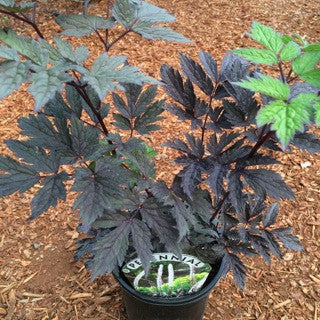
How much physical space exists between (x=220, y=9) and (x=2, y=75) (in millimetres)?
3130

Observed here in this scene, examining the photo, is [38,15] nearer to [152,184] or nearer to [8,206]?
[8,206]

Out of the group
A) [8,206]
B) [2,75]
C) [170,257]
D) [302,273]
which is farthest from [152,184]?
[8,206]

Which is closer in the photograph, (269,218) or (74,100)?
(74,100)

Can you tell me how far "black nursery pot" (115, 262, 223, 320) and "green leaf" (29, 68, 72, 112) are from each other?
84 cm

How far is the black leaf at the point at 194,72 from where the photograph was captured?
1.12 metres

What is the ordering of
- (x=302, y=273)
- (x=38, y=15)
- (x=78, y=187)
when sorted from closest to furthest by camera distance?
(x=78, y=187), (x=302, y=273), (x=38, y=15)

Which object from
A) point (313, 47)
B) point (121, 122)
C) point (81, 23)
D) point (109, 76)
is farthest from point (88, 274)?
point (313, 47)

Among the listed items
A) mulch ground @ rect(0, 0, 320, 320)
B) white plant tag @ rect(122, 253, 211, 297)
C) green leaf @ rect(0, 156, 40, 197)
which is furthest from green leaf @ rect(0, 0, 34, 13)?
mulch ground @ rect(0, 0, 320, 320)

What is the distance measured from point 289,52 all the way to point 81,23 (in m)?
0.50

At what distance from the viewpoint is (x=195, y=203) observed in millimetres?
1173

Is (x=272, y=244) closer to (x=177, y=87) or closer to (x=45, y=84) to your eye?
(x=177, y=87)

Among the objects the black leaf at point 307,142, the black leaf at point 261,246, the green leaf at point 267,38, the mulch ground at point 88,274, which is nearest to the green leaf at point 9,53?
the green leaf at point 267,38

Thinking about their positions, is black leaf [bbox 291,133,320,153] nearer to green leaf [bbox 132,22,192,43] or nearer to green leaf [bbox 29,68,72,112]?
green leaf [bbox 132,22,192,43]

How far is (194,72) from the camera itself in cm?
113
